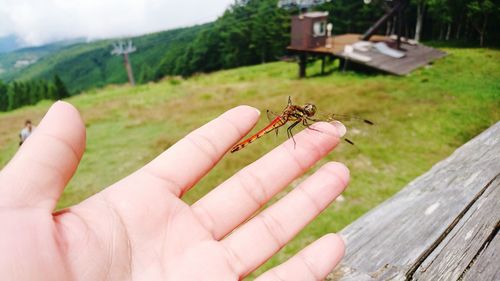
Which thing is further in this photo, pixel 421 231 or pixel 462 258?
pixel 421 231

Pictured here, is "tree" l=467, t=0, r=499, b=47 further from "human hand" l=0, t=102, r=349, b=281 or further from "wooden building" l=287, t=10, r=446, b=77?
"human hand" l=0, t=102, r=349, b=281

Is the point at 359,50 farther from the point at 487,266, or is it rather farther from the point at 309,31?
the point at 487,266

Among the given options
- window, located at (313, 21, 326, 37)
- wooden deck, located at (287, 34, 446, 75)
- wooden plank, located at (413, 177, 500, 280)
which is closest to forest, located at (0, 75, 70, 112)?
window, located at (313, 21, 326, 37)

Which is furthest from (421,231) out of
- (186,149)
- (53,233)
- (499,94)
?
(499,94)

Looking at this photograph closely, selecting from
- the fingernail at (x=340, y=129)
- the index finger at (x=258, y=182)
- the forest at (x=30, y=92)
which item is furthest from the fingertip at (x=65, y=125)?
the forest at (x=30, y=92)

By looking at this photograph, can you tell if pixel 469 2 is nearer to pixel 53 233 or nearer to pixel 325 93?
pixel 325 93

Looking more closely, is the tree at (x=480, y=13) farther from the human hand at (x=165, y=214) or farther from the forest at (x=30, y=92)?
the forest at (x=30, y=92)
